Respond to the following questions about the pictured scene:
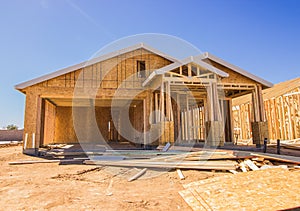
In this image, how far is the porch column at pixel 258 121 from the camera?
1177cm

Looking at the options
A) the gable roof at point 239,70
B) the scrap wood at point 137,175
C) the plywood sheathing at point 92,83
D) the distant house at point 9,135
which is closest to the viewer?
the scrap wood at point 137,175

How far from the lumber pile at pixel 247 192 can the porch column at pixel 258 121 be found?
23.5ft

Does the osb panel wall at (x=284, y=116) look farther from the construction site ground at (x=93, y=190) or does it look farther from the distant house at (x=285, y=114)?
the construction site ground at (x=93, y=190)

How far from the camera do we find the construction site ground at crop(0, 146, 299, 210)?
357 cm

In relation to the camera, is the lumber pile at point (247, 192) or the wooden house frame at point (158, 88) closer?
the lumber pile at point (247, 192)

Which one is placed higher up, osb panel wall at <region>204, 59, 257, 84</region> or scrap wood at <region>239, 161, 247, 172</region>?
osb panel wall at <region>204, 59, 257, 84</region>

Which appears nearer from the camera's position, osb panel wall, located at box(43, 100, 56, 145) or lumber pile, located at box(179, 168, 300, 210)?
lumber pile, located at box(179, 168, 300, 210)

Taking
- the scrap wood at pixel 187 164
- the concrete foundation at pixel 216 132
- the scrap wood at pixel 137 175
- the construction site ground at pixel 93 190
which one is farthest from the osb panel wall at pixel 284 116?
the scrap wood at pixel 137 175

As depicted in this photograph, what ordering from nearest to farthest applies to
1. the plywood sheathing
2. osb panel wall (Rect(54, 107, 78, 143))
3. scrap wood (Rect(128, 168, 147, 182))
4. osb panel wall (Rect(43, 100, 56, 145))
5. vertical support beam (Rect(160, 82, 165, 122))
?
scrap wood (Rect(128, 168, 147, 182)) → vertical support beam (Rect(160, 82, 165, 122)) → the plywood sheathing → osb panel wall (Rect(43, 100, 56, 145)) → osb panel wall (Rect(54, 107, 78, 143))

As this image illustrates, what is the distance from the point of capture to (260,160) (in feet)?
21.2

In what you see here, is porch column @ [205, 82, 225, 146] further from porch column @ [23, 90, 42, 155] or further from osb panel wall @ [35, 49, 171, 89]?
porch column @ [23, 90, 42, 155]

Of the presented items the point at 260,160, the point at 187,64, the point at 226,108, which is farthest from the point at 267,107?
the point at 260,160

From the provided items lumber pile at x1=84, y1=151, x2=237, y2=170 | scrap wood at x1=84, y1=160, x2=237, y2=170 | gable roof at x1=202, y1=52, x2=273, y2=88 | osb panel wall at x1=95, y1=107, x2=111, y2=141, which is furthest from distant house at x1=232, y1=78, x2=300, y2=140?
osb panel wall at x1=95, y1=107, x2=111, y2=141

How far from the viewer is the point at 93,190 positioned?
14.9 feet
